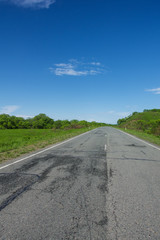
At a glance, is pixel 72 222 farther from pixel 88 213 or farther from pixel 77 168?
pixel 77 168

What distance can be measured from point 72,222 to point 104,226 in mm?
526

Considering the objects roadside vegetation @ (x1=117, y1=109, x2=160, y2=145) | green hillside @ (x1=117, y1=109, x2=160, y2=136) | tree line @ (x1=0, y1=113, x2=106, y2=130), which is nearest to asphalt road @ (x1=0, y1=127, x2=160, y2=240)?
roadside vegetation @ (x1=117, y1=109, x2=160, y2=145)

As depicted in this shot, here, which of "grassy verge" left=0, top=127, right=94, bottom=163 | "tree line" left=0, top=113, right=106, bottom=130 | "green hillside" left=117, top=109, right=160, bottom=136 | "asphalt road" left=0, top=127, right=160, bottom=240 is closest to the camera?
"asphalt road" left=0, top=127, right=160, bottom=240

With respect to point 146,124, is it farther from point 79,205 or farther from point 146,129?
point 79,205

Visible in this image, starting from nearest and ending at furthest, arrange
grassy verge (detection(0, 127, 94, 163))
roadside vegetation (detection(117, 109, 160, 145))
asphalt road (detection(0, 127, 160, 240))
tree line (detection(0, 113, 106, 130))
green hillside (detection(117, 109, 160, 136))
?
asphalt road (detection(0, 127, 160, 240)) < grassy verge (detection(0, 127, 94, 163)) < roadside vegetation (detection(117, 109, 160, 145)) < green hillside (detection(117, 109, 160, 136)) < tree line (detection(0, 113, 106, 130))

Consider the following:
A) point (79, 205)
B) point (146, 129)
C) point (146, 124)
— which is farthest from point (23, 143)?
point (146, 124)

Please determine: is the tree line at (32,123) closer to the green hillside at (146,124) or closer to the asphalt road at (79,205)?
the green hillside at (146,124)

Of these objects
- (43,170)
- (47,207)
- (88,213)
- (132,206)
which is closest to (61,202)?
(47,207)

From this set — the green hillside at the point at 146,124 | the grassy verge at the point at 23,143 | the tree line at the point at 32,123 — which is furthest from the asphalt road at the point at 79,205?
the tree line at the point at 32,123

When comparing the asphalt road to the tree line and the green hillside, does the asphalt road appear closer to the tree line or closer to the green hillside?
the green hillside

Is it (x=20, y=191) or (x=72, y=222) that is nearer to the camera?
(x=72, y=222)

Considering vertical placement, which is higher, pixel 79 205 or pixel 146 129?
pixel 146 129

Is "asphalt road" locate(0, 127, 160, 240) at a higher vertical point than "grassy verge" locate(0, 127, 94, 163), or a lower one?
lower

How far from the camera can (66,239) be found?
218cm
